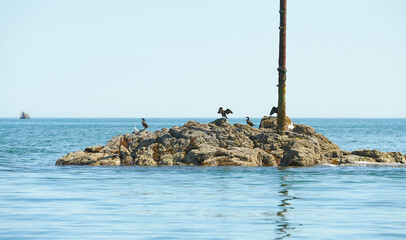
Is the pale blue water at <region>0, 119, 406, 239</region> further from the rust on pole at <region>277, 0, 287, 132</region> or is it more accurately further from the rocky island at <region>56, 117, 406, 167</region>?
the rust on pole at <region>277, 0, 287, 132</region>

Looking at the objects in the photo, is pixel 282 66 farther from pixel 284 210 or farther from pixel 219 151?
→ pixel 284 210

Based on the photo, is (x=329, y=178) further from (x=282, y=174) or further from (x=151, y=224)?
(x=151, y=224)

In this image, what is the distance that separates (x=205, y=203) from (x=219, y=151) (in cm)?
1149

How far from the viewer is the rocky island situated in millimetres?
28266

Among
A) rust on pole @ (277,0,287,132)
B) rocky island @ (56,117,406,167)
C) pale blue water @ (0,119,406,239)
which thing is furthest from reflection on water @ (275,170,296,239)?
rust on pole @ (277,0,287,132)

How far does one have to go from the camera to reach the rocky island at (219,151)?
92.7 ft

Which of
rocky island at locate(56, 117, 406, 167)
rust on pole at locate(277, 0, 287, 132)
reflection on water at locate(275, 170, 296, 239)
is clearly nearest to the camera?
reflection on water at locate(275, 170, 296, 239)

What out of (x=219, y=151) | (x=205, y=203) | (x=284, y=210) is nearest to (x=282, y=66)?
(x=219, y=151)

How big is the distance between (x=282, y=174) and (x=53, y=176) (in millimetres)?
9185

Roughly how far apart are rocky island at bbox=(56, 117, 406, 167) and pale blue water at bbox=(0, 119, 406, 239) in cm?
150

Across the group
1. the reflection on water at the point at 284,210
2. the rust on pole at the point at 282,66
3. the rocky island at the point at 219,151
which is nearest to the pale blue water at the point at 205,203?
the reflection on water at the point at 284,210

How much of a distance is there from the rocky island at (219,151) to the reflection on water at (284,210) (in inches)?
209

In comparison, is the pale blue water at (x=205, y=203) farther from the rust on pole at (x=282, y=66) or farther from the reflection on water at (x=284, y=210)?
the rust on pole at (x=282, y=66)

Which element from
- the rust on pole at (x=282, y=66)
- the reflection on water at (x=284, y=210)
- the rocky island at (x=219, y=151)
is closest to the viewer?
the reflection on water at (x=284, y=210)
